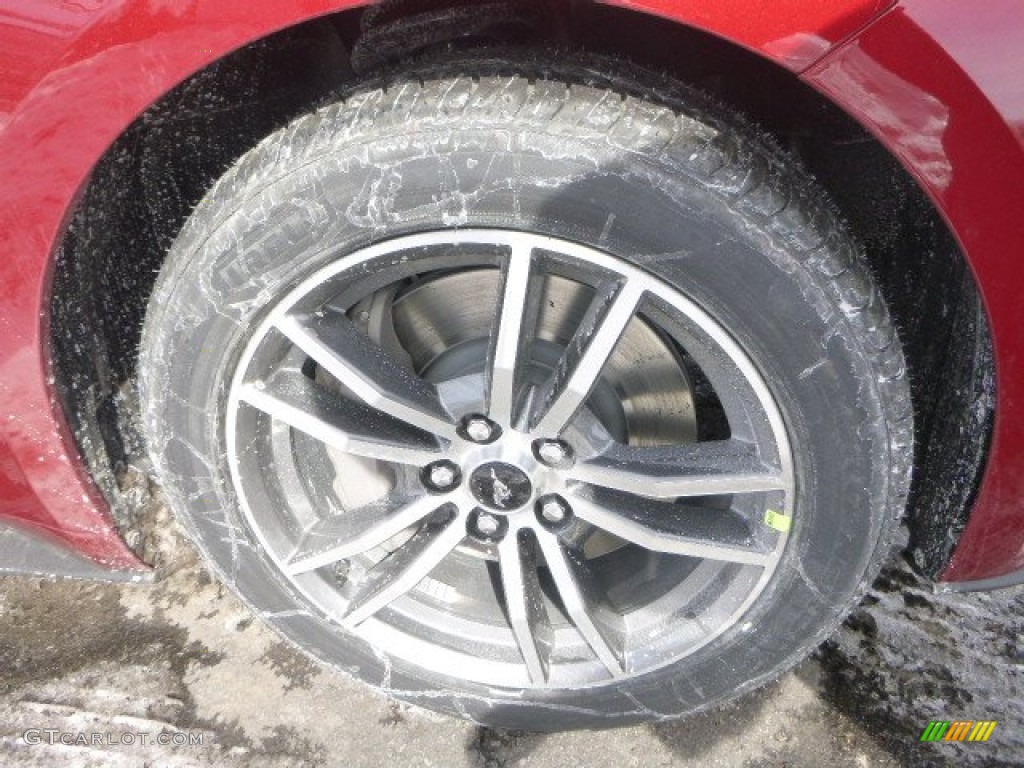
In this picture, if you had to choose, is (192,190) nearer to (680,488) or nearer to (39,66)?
(39,66)

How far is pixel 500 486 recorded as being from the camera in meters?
1.71

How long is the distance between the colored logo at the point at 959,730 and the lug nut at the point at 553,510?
1001 mm

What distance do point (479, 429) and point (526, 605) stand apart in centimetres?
38

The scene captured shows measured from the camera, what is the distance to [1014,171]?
49.1 inches

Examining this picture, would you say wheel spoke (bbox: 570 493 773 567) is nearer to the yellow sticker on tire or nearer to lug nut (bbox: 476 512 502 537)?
the yellow sticker on tire

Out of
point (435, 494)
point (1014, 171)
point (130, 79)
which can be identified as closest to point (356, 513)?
point (435, 494)

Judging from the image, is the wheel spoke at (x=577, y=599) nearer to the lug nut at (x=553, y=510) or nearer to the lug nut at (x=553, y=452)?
the lug nut at (x=553, y=510)

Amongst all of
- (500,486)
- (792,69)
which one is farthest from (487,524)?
(792,69)

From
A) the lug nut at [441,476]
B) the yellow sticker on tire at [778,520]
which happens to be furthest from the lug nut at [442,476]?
the yellow sticker on tire at [778,520]

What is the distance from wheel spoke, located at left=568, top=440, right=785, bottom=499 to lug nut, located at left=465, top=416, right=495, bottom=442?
17 centimetres

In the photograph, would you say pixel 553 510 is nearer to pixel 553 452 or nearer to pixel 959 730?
pixel 553 452

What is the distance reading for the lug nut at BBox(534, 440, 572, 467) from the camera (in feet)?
5.39

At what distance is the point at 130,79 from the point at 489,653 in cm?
126

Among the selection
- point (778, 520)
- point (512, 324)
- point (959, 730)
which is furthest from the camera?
point (959, 730)
